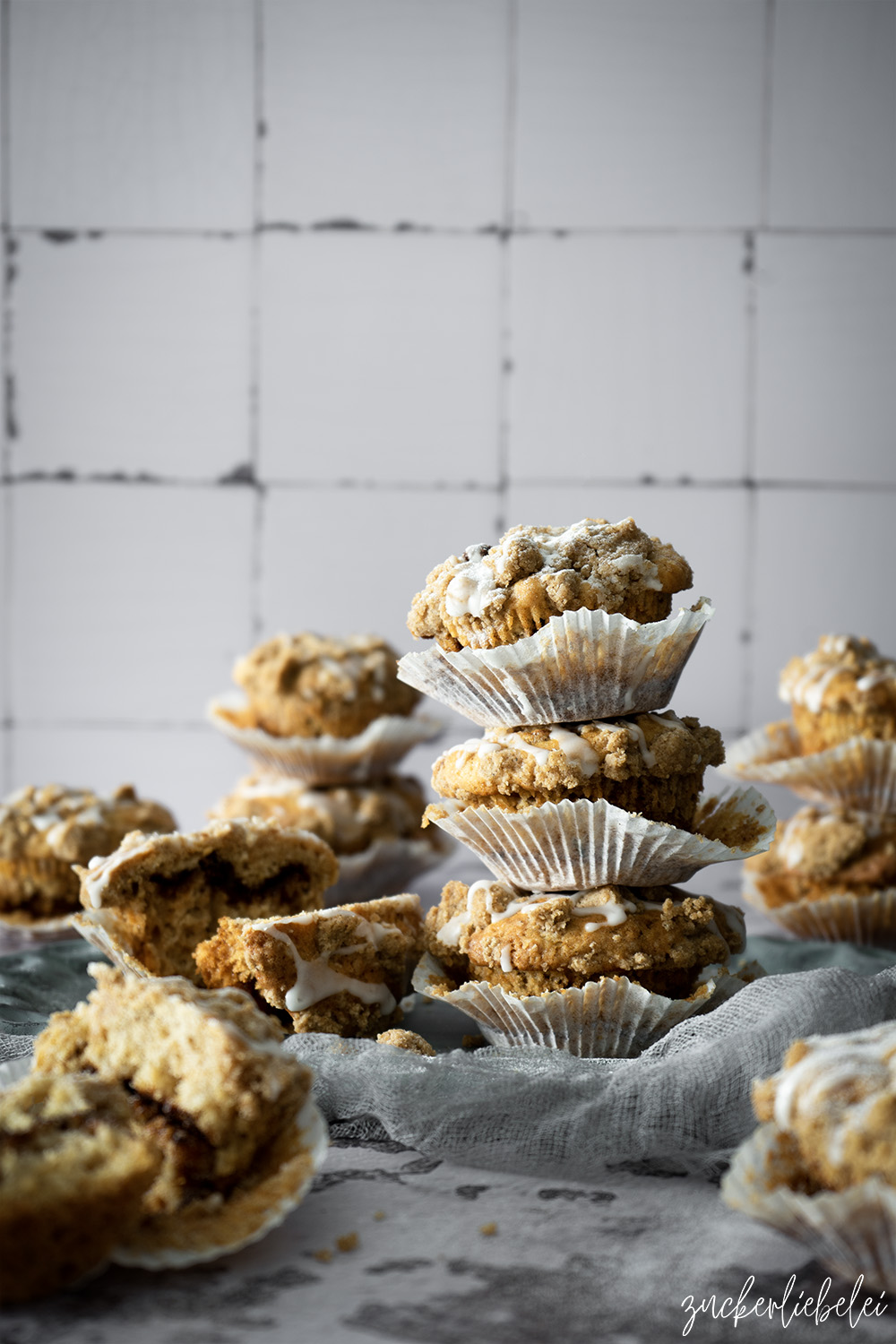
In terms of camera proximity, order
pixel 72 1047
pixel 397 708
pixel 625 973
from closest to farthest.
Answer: pixel 72 1047 → pixel 625 973 → pixel 397 708

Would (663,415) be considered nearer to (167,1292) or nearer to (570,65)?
(570,65)

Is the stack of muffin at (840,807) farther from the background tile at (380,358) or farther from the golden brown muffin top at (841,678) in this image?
the background tile at (380,358)

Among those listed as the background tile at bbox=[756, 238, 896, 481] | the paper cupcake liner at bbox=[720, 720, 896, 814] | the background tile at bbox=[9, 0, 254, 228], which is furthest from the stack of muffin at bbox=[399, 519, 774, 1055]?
the background tile at bbox=[9, 0, 254, 228]

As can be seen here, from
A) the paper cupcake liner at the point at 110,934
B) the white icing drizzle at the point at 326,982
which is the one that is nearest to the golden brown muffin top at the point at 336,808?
the paper cupcake liner at the point at 110,934

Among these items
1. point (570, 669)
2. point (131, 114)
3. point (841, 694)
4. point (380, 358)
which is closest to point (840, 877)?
point (841, 694)

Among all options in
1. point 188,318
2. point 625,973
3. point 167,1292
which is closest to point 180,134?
point 188,318

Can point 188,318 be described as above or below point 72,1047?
above

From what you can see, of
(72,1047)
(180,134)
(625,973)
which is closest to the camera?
(72,1047)
